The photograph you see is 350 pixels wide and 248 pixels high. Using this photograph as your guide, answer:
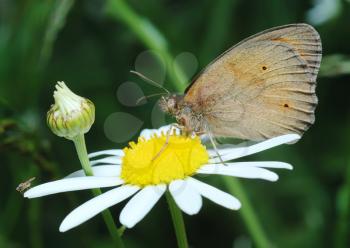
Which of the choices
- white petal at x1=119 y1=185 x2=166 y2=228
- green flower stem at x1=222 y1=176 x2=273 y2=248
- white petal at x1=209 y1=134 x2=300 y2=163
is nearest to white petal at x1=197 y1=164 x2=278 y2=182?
white petal at x1=209 y1=134 x2=300 y2=163

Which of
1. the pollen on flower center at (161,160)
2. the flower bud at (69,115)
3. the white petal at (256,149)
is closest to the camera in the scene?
the flower bud at (69,115)

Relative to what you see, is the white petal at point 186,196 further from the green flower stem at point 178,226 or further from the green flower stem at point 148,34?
the green flower stem at point 148,34

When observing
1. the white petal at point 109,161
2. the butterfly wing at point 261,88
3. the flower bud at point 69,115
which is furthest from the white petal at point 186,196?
the butterfly wing at point 261,88

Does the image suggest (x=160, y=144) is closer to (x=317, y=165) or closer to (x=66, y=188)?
(x=66, y=188)

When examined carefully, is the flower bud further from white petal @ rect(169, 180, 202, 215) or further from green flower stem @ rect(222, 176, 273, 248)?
green flower stem @ rect(222, 176, 273, 248)

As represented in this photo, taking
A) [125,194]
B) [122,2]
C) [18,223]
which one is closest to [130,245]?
[18,223]

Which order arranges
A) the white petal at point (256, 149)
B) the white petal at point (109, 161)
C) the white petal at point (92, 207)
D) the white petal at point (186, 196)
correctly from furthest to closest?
the white petal at point (109, 161)
the white petal at point (256, 149)
the white petal at point (92, 207)
the white petal at point (186, 196)
